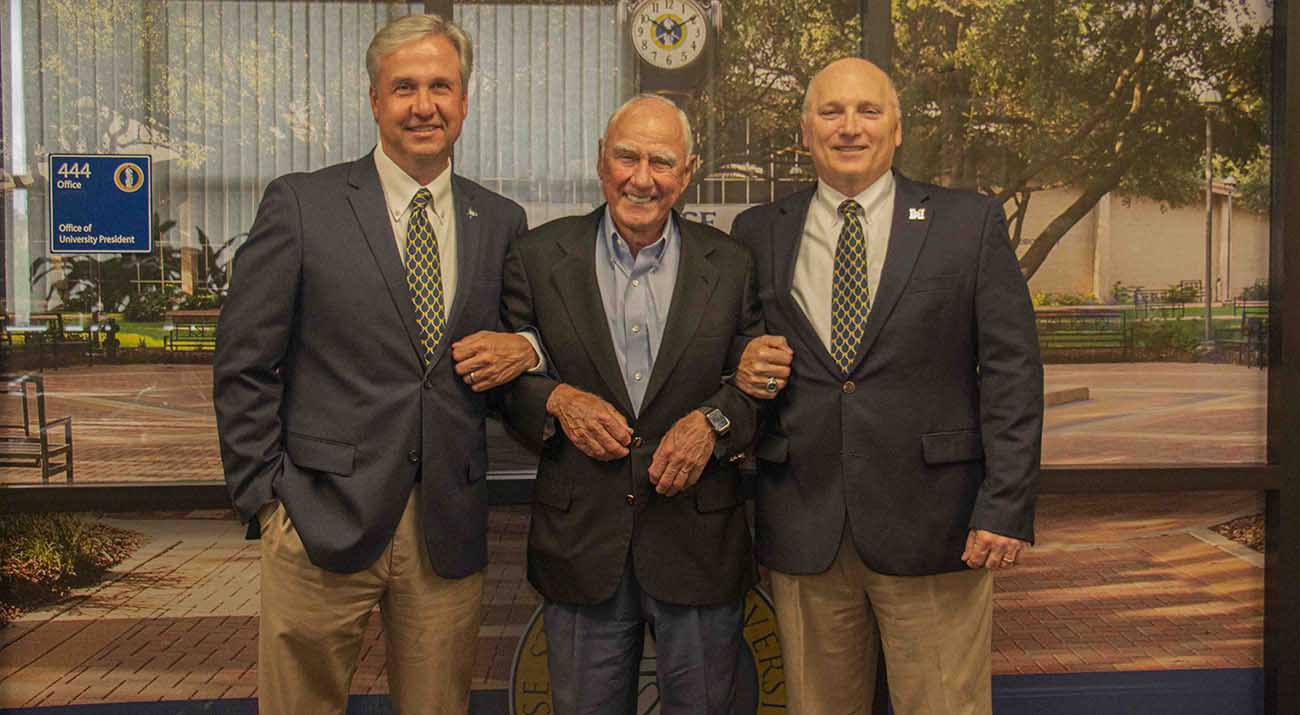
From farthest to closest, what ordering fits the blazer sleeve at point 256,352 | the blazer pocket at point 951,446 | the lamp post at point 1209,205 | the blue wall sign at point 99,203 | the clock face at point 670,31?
1. the lamp post at point 1209,205
2. the clock face at point 670,31
3. the blue wall sign at point 99,203
4. the blazer pocket at point 951,446
5. the blazer sleeve at point 256,352

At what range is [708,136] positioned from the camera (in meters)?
3.48

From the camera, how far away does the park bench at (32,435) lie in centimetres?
334

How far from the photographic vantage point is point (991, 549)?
242 cm

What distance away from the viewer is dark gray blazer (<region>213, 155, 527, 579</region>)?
2.37 m

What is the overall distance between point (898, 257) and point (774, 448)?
50 cm

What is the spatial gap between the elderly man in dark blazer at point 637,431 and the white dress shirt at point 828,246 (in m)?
0.14

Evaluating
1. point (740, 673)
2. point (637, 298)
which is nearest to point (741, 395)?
point (637, 298)

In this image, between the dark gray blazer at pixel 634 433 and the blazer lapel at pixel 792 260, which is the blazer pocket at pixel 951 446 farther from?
the dark gray blazer at pixel 634 433

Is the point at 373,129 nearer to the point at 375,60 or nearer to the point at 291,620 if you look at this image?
the point at 375,60

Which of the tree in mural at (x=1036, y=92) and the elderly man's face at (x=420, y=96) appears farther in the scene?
the tree in mural at (x=1036, y=92)

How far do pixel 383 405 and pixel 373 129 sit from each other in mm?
1325

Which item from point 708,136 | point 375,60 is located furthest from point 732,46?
point 375,60

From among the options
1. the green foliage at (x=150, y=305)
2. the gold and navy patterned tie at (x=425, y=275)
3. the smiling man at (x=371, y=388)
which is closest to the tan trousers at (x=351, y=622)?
the smiling man at (x=371, y=388)

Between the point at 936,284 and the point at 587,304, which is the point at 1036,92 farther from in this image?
the point at 587,304
